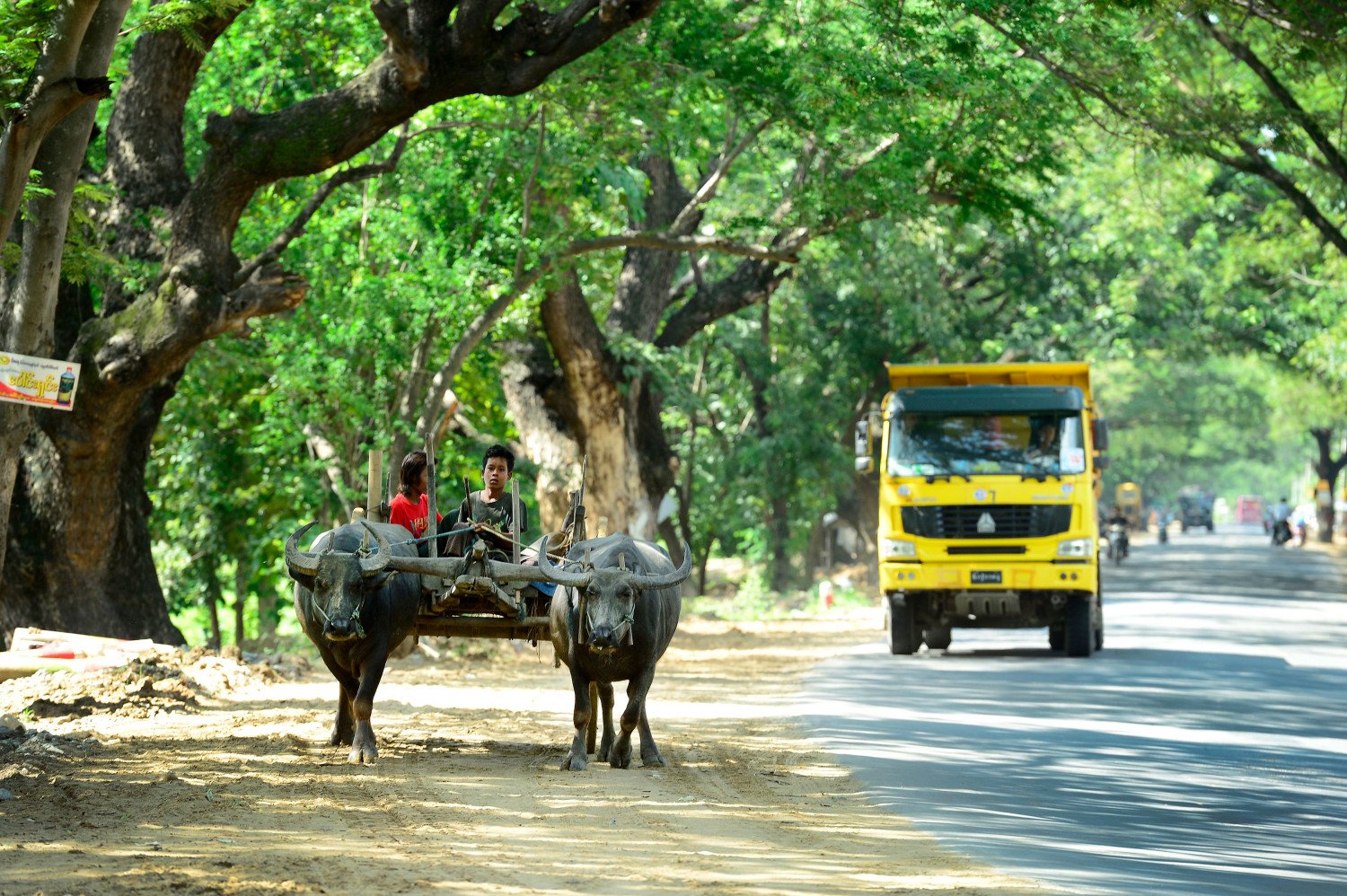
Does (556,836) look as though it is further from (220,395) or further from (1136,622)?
(1136,622)

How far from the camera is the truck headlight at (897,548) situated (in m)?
19.5

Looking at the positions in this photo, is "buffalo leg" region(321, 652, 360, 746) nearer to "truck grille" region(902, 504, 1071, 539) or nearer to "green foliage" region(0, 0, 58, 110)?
"green foliage" region(0, 0, 58, 110)

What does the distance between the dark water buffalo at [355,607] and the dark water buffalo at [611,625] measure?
1.02m

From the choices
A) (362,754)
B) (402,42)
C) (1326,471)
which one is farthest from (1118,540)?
(362,754)

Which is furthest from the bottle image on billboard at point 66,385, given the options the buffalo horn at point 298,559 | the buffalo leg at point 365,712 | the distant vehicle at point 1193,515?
the distant vehicle at point 1193,515

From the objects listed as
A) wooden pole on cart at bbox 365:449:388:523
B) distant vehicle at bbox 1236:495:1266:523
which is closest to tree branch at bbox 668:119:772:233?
wooden pole on cart at bbox 365:449:388:523

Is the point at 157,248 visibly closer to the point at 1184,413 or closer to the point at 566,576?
the point at 566,576

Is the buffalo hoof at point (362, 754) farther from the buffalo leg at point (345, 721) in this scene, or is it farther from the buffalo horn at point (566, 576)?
the buffalo horn at point (566, 576)

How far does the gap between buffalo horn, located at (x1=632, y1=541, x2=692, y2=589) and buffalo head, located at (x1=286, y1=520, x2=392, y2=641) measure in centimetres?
159

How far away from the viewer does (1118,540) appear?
4762 centimetres

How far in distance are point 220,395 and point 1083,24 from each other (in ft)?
41.3

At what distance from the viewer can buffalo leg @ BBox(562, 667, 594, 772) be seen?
10.7 m

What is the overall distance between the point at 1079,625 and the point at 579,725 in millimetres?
10320

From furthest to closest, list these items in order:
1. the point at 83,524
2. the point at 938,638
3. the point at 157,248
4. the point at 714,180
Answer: the point at 938,638 < the point at 714,180 < the point at 157,248 < the point at 83,524
